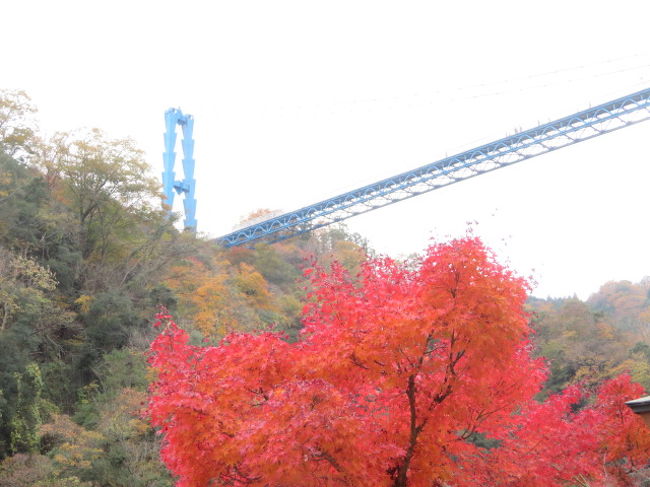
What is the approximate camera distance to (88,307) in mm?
18531

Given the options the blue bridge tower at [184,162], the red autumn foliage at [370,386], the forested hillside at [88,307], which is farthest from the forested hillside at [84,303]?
the blue bridge tower at [184,162]

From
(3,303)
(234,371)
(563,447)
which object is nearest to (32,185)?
(3,303)

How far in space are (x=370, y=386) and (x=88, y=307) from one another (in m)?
13.1

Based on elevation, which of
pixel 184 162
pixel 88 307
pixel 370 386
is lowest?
pixel 370 386

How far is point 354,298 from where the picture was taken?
8.30 m

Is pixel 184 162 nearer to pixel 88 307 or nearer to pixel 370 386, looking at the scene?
pixel 88 307

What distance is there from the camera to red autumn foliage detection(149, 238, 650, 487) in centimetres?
688

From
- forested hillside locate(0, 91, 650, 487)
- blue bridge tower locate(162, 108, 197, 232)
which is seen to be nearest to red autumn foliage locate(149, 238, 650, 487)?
forested hillside locate(0, 91, 650, 487)

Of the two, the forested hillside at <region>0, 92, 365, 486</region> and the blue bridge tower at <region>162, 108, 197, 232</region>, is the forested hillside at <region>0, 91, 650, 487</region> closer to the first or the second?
the forested hillside at <region>0, 92, 365, 486</region>

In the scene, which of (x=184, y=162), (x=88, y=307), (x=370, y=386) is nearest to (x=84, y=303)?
(x=88, y=307)

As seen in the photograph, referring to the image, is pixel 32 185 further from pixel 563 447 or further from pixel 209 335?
pixel 563 447

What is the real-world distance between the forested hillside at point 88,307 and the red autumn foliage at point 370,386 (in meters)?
4.20

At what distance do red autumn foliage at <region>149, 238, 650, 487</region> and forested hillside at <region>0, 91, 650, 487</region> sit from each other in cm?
420

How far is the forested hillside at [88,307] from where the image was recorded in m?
14.2
